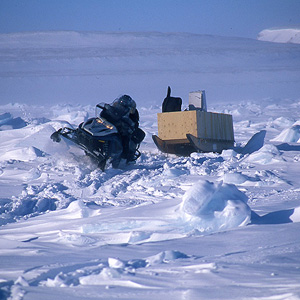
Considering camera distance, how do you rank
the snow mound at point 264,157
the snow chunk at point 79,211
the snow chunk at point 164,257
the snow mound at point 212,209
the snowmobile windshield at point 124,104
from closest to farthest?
the snow chunk at point 164,257, the snow mound at point 212,209, the snow chunk at point 79,211, the snow mound at point 264,157, the snowmobile windshield at point 124,104

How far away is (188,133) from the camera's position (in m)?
9.84

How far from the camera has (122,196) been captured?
5.81m

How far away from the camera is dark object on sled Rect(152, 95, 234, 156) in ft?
32.1

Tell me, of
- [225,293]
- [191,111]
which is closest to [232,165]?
[191,111]

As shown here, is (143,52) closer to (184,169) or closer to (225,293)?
(184,169)

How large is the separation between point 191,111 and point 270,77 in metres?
28.2

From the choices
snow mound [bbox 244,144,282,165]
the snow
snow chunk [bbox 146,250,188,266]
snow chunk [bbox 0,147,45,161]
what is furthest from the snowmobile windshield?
snow chunk [bbox 146,250,188,266]

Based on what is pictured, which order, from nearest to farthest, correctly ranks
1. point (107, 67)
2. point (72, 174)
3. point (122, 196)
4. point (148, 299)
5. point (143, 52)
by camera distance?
point (148, 299) → point (122, 196) → point (72, 174) → point (107, 67) → point (143, 52)

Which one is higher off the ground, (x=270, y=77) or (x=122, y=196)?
(x=270, y=77)

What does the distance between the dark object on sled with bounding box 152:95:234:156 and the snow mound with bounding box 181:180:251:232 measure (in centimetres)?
579

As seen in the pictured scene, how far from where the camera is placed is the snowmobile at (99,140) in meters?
7.56

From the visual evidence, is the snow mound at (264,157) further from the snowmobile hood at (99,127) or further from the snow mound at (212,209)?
the snow mound at (212,209)

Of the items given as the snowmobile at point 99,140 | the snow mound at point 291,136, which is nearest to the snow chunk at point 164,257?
the snowmobile at point 99,140

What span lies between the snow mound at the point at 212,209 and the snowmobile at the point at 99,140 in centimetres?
386
